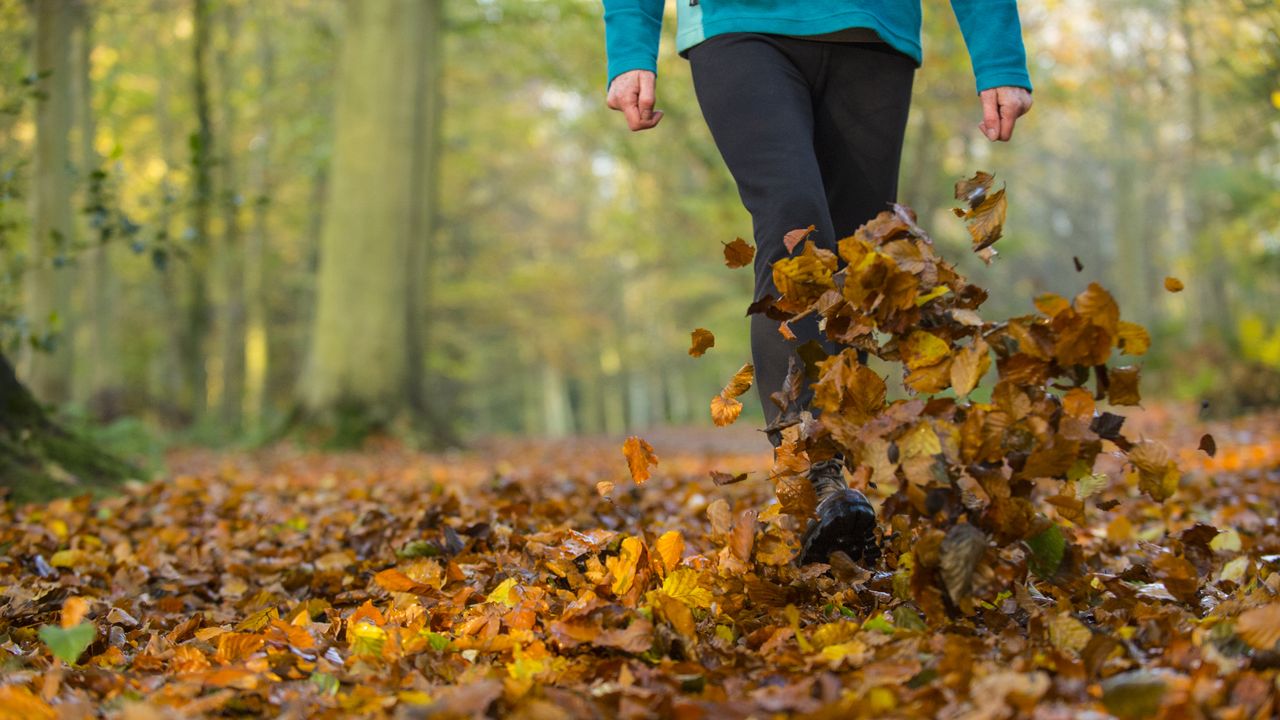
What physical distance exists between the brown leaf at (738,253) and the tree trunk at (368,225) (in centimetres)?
765

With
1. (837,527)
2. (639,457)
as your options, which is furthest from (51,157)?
(837,527)

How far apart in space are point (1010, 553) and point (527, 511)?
5.97 feet

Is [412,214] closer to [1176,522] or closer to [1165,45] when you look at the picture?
[1176,522]

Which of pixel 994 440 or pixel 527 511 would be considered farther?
pixel 527 511

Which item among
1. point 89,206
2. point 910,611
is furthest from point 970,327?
point 89,206

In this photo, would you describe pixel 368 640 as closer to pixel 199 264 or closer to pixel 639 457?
pixel 639 457

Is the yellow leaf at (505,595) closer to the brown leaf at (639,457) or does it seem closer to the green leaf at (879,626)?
the brown leaf at (639,457)

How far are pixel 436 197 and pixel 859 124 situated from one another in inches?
555

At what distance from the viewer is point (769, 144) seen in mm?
2213

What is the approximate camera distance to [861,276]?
1.72 m

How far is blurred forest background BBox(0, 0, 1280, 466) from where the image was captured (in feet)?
30.3

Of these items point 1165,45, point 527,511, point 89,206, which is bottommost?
point 527,511

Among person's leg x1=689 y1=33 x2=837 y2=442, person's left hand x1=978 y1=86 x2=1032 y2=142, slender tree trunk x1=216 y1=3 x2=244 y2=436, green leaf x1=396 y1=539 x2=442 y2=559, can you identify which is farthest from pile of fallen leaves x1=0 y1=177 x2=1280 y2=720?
slender tree trunk x1=216 y1=3 x2=244 y2=436

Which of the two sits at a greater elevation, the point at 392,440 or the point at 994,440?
the point at 994,440
